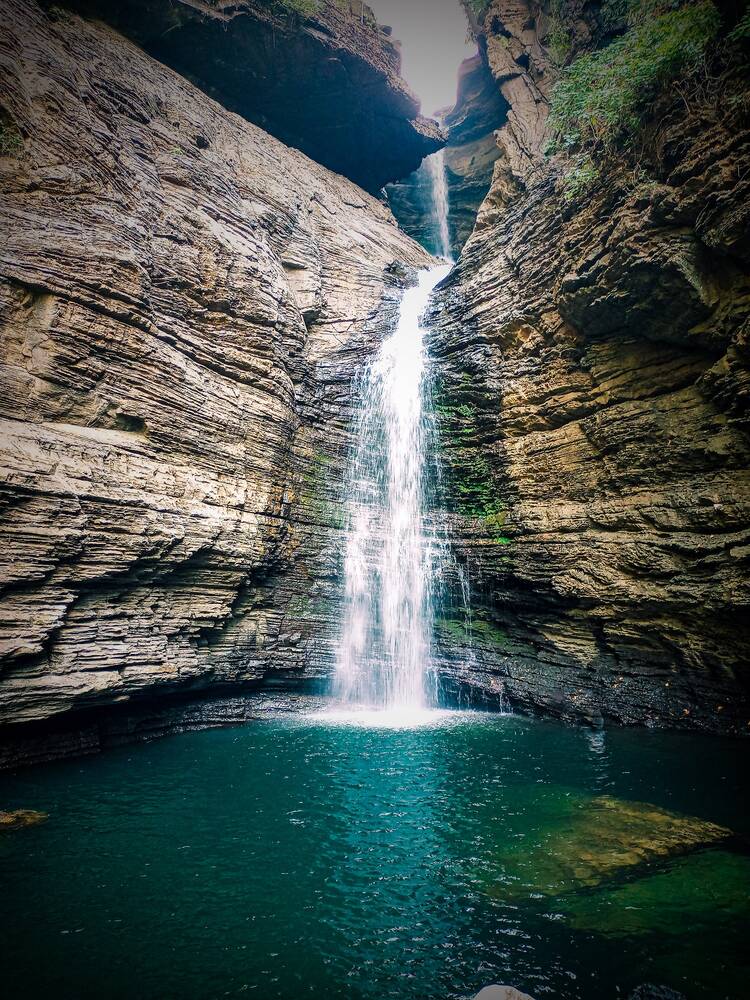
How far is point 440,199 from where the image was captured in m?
25.7

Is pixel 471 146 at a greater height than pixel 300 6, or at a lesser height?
greater

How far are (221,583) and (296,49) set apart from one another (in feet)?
67.2

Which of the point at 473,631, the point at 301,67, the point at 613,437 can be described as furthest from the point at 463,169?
the point at 473,631

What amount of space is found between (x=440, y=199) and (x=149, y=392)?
22.7m

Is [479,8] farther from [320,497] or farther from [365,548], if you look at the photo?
[365,548]

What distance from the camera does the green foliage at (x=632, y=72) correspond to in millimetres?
8477

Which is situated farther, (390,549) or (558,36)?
(558,36)

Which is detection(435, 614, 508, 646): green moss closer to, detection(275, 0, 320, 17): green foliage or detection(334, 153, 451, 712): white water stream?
detection(334, 153, 451, 712): white water stream

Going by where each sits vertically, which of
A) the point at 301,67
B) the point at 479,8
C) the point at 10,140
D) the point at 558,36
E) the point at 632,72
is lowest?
the point at 10,140

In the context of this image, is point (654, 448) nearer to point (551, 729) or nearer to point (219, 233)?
point (551, 729)

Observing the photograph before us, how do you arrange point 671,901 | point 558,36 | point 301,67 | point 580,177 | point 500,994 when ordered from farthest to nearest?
point 301,67
point 558,36
point 580,177
point 671,901
point 500,994

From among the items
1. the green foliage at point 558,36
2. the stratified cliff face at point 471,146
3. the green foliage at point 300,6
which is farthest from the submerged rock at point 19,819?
the stratified cliff face at point 471,146

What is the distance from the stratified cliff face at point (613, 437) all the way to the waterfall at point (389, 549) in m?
0.94

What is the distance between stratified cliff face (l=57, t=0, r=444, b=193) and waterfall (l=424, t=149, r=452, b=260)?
269 cm
